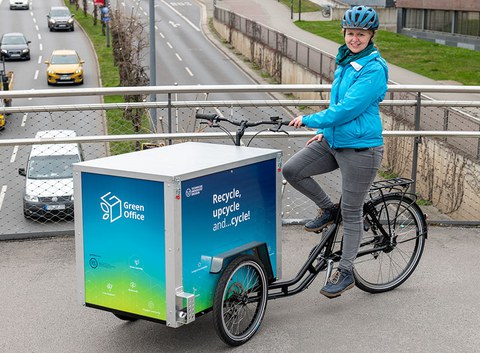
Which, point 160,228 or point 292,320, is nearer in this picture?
point 160,228

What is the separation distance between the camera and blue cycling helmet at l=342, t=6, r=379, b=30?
589 cm

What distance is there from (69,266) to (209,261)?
7.38 ft

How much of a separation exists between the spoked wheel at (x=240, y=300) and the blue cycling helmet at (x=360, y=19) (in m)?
1.71

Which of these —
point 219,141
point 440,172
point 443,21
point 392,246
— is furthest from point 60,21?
point 392,246

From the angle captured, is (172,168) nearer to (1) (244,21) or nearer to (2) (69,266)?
(2) (69,266)

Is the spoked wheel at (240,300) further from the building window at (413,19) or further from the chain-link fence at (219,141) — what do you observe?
the building window at (413,19)

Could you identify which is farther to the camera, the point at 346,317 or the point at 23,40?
the point at 23,40

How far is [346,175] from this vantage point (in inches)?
241

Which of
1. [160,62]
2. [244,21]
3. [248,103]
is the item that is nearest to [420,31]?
[244,21]

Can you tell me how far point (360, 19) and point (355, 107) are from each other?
1.96 feet

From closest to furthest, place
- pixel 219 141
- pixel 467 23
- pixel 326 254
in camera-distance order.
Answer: pixel 326 254 → pixel 219 141 → pixel 467 23

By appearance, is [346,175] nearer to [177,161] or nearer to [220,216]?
[220,216]

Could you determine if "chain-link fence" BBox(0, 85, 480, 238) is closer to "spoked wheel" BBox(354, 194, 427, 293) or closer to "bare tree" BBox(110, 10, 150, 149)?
"spoked wheel" BBox(354, 194, 427, 293)

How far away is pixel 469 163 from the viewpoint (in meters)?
17.2
